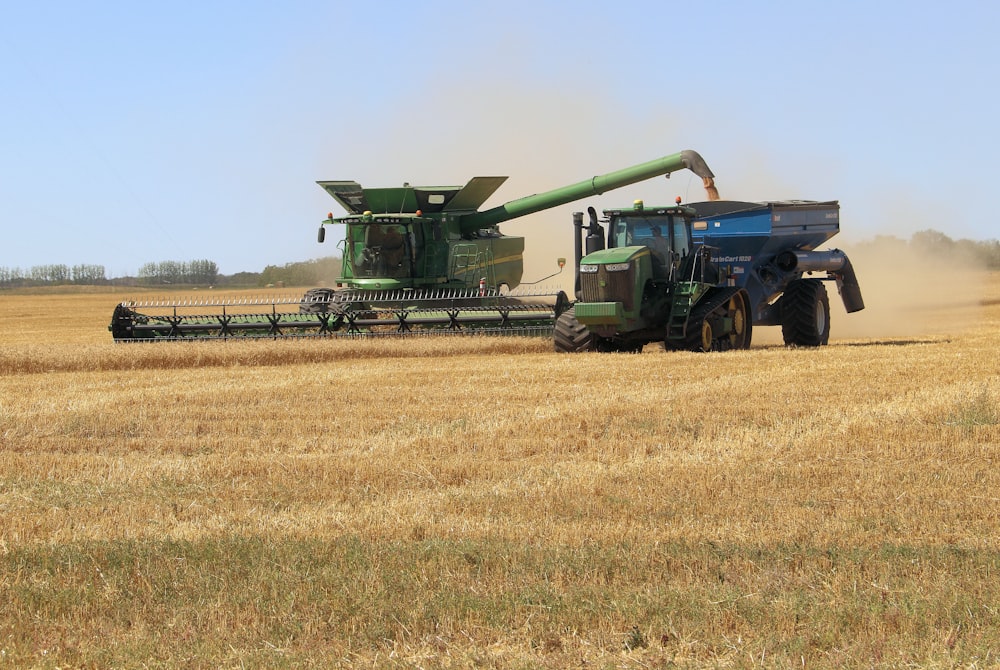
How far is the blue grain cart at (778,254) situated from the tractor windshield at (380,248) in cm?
508

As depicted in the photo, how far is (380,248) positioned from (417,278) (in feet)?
2.55

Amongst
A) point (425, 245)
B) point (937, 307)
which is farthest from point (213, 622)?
point (937, 307)

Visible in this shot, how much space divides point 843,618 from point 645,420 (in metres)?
4.88

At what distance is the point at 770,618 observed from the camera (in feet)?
14.1

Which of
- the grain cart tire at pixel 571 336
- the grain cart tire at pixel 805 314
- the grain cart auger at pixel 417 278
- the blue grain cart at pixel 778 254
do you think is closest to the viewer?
the grain cart tire at pixel 571 336

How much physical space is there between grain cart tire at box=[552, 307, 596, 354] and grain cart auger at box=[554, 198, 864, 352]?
15 mm

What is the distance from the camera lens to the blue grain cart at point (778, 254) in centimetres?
1694

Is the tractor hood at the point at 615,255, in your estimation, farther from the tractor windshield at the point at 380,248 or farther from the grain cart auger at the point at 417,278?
the tractor windshield at the point at 380,248

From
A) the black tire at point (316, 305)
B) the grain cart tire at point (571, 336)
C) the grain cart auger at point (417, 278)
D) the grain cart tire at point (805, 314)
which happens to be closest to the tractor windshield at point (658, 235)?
the grain cart tire at point (571, 336)

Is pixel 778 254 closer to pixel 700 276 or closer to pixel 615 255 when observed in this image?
pixel 700 276

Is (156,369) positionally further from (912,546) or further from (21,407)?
(912,546)

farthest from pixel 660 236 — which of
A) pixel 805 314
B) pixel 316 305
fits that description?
pixel 316 305

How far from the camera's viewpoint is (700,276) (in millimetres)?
15523

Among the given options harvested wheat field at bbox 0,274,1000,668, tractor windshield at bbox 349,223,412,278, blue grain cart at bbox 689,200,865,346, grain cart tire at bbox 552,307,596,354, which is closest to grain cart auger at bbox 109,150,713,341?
tractor windshield at bbox 349,223,412,278
